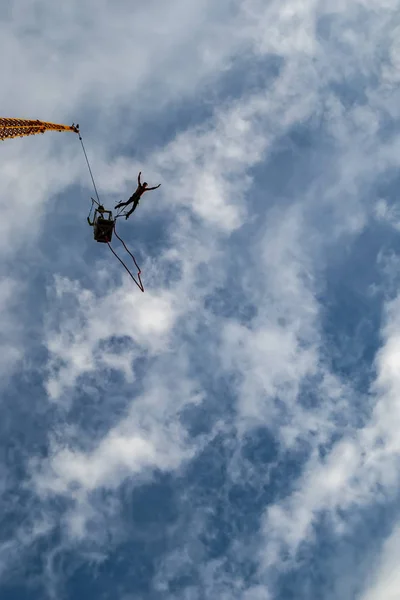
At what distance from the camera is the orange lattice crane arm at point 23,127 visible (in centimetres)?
6050

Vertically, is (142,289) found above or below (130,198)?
below

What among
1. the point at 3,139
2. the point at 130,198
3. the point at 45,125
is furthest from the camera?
the point at 45,125

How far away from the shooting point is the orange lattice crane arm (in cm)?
6050

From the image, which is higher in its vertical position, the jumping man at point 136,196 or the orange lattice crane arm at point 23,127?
the orange lattice crane arm at point 23,127

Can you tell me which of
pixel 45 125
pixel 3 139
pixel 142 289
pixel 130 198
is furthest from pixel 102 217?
pixel 45 125

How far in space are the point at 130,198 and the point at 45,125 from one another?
43.7m

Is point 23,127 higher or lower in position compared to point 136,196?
higher

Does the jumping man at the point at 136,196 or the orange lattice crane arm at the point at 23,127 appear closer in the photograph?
the jumping man at the point at 136,196

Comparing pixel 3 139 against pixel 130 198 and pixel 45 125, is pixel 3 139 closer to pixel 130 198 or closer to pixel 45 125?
pixel 45 125

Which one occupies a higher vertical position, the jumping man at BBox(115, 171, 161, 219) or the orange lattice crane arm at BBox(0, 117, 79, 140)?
the orange lattice crane arm at BBox(0, 117, 79, 140)

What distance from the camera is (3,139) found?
198 feet

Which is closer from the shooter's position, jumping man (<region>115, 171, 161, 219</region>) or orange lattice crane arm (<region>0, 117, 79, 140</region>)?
jumping man (<region>115, 171, 161, 219</region>)

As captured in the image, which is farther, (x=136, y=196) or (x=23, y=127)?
(x=23, y=127)

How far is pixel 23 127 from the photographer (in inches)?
2638
